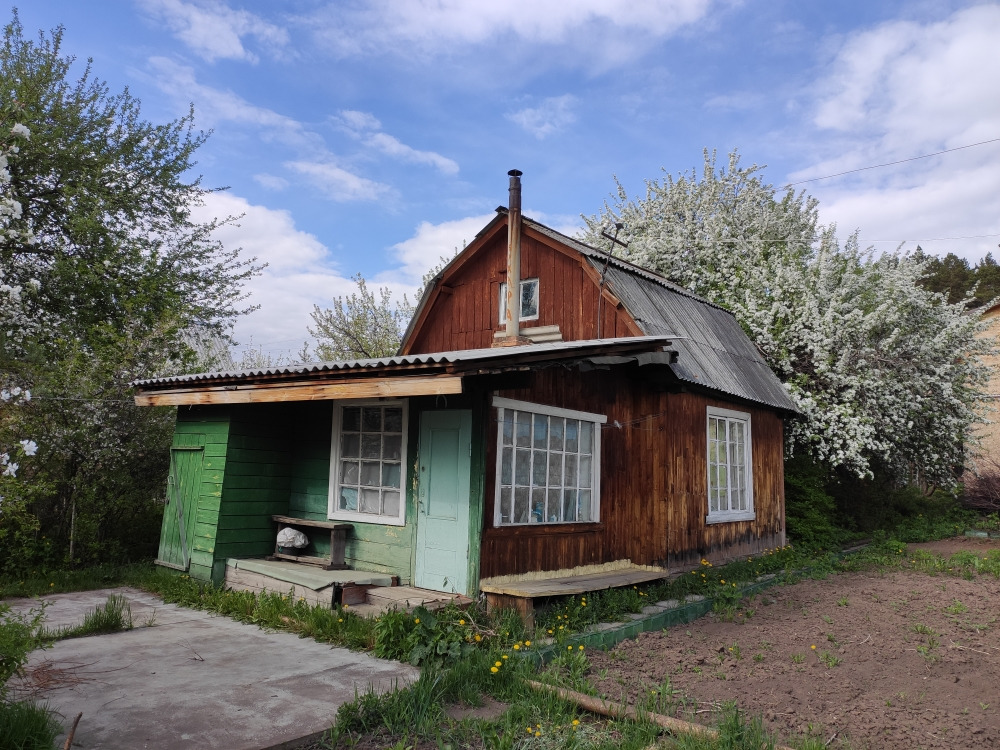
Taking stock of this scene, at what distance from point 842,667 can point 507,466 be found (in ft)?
11.2

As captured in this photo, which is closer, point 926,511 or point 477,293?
point 477,293

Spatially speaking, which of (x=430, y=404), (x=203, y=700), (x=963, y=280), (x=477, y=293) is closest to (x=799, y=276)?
(x=477, y=293)

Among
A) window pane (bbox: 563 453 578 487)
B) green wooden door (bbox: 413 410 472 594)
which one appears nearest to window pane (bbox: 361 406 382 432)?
green wooden door (bbox: 413 410 472 594)

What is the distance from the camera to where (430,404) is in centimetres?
717

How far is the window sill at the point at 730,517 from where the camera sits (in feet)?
31.9

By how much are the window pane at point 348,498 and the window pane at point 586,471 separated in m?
2.64

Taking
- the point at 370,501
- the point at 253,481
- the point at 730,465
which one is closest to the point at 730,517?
the point at 730,465

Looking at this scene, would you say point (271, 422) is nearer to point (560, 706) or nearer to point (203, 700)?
point (203, 700)

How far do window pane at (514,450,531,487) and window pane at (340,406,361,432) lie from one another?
195 centimetres

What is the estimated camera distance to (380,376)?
6305 mm

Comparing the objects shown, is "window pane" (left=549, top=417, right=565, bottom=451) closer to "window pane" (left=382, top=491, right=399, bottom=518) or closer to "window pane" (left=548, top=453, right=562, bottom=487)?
"window pane" (left=548, top=453, right=562, bottom=487)

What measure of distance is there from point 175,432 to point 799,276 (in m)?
12.1

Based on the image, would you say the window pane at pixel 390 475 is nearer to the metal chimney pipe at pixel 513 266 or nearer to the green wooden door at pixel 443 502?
the green wooden door at pixel 443 502

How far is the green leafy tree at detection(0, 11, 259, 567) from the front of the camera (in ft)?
28.4
